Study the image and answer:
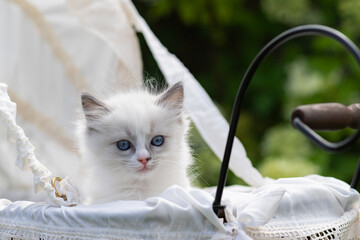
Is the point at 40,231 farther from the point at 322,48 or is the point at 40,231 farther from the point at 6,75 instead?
the point at 322,48

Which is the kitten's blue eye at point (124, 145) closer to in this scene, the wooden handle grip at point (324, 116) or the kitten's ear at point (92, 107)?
the kitten's ear at point (92, 107)

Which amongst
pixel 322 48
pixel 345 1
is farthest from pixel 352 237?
pixel 345 1

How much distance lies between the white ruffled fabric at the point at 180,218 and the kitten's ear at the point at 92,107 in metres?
0.24

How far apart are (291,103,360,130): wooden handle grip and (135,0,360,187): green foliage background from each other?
1093 mm

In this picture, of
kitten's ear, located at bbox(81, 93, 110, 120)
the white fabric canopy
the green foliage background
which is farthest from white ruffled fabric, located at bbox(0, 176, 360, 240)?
the green foliage background

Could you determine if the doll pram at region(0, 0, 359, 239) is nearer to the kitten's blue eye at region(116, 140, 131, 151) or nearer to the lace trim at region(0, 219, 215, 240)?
the lace trim at region(0, 219, 215, 240)

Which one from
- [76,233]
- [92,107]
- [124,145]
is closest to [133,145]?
[124,145]

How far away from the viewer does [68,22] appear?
182 cm

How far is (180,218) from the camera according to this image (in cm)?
75

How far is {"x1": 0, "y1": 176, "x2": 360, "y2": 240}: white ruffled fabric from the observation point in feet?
2.47

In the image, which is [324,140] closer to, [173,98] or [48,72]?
[173,98]

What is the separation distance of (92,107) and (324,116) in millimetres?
490

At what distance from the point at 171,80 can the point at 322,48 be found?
48.0 inches

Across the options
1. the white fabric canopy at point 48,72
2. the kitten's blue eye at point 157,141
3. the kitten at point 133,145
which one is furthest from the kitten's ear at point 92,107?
the white fabric canopy at point 48,72
